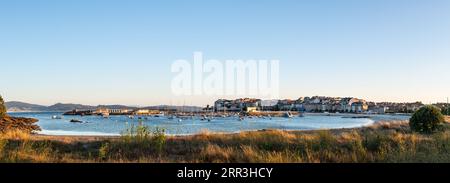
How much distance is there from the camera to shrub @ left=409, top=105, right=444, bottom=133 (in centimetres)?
2544

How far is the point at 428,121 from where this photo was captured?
84.0 feet

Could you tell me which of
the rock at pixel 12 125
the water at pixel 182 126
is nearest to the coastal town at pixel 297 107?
the water at pixel 182 126

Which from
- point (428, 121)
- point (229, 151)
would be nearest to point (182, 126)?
point (428, 121)

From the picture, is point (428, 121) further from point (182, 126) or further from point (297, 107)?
point (297, 107)

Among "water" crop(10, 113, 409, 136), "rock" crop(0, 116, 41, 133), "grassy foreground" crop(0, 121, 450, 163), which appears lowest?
"water" crop(10, 113, 409, 136)

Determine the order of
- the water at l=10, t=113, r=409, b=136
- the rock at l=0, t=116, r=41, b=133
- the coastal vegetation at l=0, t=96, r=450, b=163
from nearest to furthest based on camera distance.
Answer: the coastal vegetation at l=0, t=96, r=450, b=163
the rock at l=0, t=116, r=41, b=133
the water at l=10, t=113, r=409, b=136

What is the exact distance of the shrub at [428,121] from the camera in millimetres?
25438

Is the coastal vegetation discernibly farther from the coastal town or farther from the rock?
the coastal town

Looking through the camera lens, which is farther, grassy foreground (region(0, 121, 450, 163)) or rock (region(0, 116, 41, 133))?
rock (region(0, 116, 41, 133))

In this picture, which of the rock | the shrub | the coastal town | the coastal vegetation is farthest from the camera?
the coastal town

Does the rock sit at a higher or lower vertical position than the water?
higher

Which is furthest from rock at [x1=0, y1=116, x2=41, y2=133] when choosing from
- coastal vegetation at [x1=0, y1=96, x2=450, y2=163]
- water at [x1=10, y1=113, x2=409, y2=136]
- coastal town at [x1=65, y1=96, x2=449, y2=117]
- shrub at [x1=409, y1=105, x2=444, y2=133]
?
coastal town at [x1=65, y1=96, x2=449, y2=117]

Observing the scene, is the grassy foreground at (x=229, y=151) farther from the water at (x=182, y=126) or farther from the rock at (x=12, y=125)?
the rock at (x=12, y=125)
